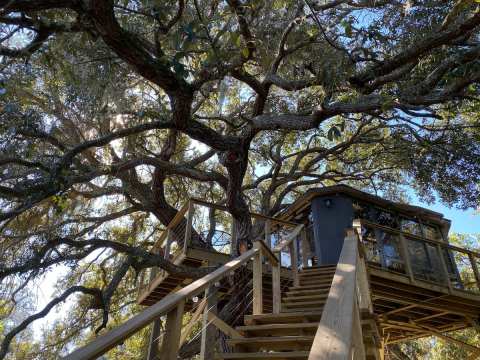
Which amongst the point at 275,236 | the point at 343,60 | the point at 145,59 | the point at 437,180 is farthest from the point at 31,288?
the point at 437,180

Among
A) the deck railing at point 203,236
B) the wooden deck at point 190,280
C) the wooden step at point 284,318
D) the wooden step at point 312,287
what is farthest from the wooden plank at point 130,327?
the deck railing at point 203,236

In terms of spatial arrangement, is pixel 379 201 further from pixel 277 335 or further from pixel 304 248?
pixel 277 335

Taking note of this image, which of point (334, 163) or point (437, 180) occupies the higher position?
point (334, 163)

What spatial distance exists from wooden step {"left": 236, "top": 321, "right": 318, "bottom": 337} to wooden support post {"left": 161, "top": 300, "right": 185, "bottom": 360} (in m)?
1.84

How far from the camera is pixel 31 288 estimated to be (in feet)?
19.4

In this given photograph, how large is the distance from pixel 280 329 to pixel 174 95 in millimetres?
3133

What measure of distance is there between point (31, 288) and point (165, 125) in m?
3.53

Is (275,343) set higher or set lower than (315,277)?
lower

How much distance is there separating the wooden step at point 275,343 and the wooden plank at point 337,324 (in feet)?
5.05

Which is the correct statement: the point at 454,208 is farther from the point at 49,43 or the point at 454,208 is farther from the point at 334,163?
the point at 49,43

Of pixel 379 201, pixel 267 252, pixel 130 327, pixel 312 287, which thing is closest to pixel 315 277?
pixel 312 287

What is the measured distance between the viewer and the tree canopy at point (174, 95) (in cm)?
441

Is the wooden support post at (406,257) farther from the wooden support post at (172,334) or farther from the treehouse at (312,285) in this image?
the wooden support post at (172,334)

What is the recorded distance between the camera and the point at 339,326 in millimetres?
1295
